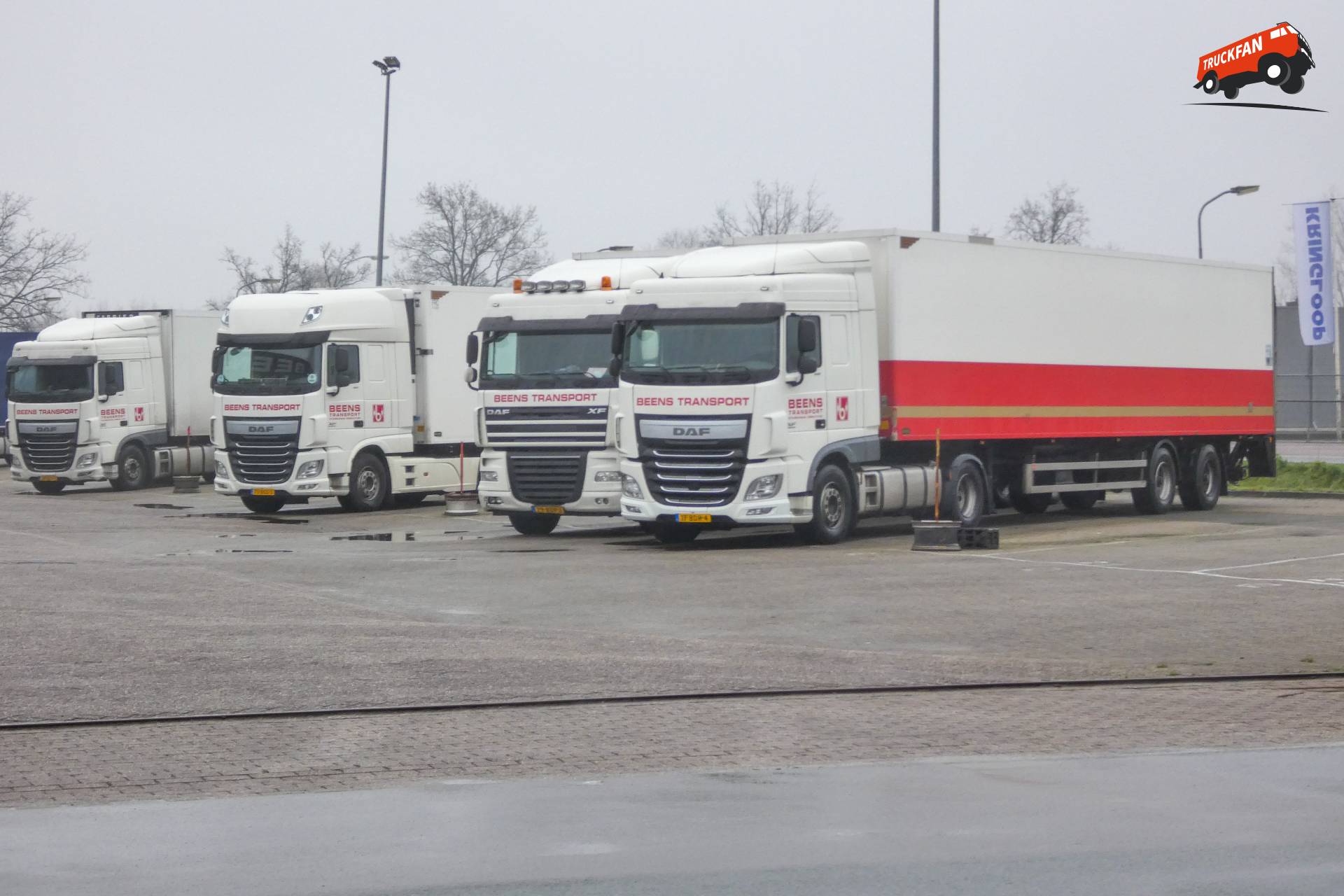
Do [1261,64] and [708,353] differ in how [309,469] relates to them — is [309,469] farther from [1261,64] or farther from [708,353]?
[1261,64]

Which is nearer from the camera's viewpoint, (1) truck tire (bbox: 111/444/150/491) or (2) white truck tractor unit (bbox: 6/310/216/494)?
(2) white truck tractor unit (bbox: 6/310/216/494)

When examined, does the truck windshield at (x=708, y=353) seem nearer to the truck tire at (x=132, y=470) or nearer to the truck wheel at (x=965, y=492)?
the truck wheel at (x=965, y=492)

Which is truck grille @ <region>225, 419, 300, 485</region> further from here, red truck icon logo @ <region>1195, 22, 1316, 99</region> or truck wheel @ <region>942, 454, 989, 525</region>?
red truck icon logo @ <region>1195, 22, 1316, 99</region>

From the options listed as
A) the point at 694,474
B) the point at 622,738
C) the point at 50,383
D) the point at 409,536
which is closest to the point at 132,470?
the point at 50,383

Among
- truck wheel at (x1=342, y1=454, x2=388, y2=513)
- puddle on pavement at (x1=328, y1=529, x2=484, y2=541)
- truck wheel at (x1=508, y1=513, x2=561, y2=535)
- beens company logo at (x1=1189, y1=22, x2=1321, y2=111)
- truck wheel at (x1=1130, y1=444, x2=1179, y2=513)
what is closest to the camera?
beens company logo at (x1=1189, y1=22, x2=1321, y2=111)

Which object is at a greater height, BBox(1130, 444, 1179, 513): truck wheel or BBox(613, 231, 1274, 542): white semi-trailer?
BBox(613, 231, 1274, 542): white semi-trailer

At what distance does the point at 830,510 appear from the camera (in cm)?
2197

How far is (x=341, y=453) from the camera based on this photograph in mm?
28234

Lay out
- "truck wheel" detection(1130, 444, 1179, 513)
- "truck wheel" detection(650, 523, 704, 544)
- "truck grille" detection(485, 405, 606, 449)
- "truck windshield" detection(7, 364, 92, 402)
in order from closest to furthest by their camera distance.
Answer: "truck wheel" detection(650, 523, 704, 544) → "truck grille" detection(485, 405, 606, 449) → "truck wheel" detection(1130, 444, 1179, 513) → "truck windshield" detection(7, 364, 92, 402)

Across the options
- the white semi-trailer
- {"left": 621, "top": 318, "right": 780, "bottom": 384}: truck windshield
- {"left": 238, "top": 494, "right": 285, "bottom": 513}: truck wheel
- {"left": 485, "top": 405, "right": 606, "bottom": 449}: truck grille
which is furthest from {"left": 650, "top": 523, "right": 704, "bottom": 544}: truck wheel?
{"left": 238, "top": 494, "right": 285, "bottom": 513}: truck wheel

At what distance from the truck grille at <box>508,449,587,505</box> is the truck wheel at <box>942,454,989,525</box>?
482 centimetres

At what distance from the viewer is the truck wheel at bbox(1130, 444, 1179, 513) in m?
27.8

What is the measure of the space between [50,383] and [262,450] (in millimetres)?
9547

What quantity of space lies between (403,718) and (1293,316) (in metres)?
66.2
